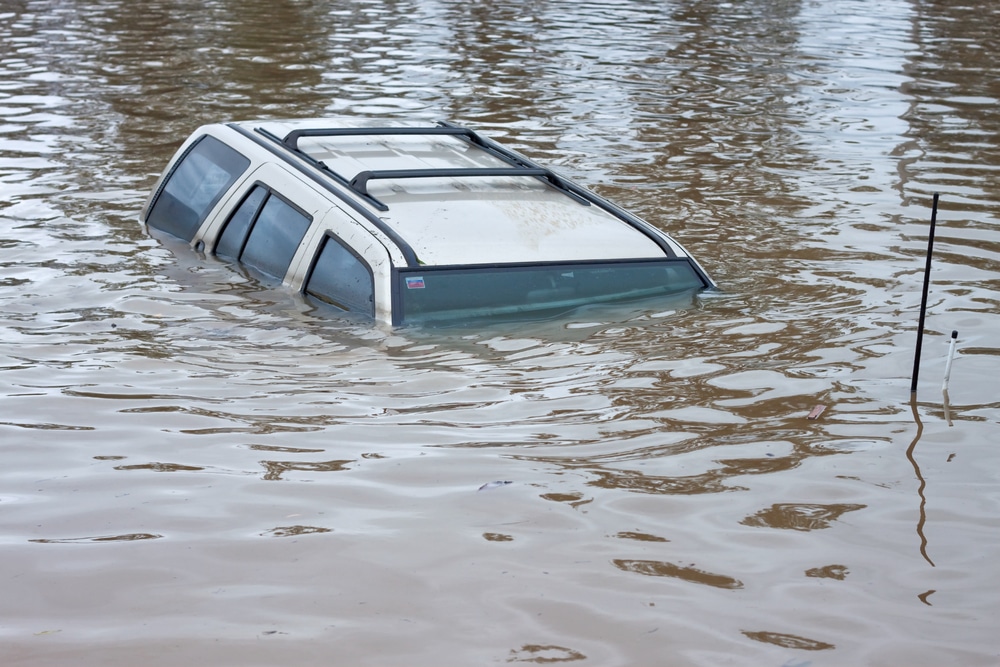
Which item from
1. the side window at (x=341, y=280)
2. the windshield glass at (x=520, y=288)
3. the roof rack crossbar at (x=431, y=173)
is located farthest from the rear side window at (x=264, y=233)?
the windshield glass at (x=520, y=288)

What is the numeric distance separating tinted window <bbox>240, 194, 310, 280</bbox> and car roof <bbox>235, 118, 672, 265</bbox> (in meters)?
0.35

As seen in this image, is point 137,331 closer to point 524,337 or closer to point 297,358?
point 297,358

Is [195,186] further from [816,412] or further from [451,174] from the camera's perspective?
[816,412]

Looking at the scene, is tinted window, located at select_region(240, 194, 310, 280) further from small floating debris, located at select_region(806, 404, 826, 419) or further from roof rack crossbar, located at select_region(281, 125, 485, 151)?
small floating debris, located at select_region(806, 404, 826, 419)

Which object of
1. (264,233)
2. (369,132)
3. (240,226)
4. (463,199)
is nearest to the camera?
(463,199)

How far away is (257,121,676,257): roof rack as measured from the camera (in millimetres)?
7129

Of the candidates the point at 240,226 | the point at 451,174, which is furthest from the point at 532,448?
the point at 240,226

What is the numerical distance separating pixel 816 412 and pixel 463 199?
2.36m

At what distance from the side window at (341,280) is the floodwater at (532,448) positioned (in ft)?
0.45

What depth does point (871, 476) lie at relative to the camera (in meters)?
5.26

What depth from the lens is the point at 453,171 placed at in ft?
24.0

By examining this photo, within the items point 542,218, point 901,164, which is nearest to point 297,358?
point 542,218

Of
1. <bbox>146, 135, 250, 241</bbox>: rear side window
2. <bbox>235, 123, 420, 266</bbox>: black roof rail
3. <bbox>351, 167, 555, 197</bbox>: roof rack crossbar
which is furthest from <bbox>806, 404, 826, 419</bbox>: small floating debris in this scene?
<bbox>146, 135, 250, 241</bbox>: rear side window

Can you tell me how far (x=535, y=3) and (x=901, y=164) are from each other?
14917 mm
